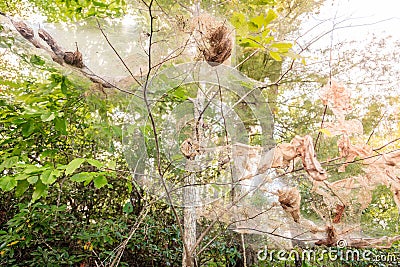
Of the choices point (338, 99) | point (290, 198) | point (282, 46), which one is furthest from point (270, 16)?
point (290, 198)

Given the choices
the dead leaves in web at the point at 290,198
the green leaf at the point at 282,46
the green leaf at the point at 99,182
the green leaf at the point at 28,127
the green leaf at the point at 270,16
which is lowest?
the dead leaves in web at the point at 290,198

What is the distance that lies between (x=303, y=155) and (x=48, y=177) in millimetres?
705

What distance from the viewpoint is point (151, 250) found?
246 cm

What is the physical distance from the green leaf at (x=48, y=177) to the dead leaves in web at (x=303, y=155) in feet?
2.05

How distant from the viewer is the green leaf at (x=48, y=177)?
93 centimetres

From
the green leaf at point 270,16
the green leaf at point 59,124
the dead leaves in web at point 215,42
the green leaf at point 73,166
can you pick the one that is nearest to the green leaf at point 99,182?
the green leaf at point 73,166

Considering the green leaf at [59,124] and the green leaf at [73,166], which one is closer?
the green leaf at [73,166]

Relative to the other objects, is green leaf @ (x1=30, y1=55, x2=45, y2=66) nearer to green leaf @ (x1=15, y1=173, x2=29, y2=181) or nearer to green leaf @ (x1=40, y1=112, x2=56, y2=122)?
green leaf @ (x1=40, y1=112, x2=56, y2=122)

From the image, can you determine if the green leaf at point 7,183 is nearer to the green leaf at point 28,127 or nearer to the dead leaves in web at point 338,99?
the green leaf at point 28,127

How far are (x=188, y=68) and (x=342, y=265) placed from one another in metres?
2.58

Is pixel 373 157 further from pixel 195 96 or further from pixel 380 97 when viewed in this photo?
pixel 380 97

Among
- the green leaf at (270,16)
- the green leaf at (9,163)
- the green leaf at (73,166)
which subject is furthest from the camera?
the green leaf at (9,163)

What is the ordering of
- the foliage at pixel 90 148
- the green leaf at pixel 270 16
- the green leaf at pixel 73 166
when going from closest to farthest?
1. the green leaf at pixel 270 16
2. the green leaf at pixel 73 166
3. the foliage at pixel 90 148

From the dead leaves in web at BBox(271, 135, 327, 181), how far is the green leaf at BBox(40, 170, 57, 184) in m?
0.63
